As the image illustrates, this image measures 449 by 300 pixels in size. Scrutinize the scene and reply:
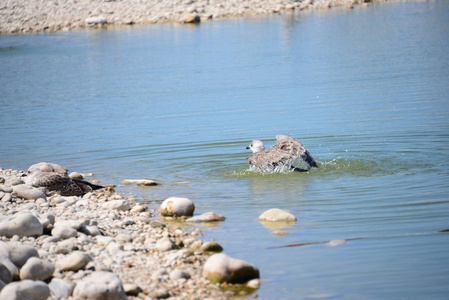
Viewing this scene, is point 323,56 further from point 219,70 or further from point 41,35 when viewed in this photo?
point 41,35

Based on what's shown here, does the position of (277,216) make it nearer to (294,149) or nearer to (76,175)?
(294,149)

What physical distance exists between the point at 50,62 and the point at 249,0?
90.1ft

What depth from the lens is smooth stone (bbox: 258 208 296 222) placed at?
10961 millimetres

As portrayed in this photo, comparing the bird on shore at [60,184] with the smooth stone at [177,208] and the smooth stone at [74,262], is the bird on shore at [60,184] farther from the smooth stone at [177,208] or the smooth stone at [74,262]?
the smooth stone at [74,262]

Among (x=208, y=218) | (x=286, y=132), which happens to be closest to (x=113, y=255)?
(x=208, y=218)

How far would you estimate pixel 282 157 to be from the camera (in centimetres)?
1400

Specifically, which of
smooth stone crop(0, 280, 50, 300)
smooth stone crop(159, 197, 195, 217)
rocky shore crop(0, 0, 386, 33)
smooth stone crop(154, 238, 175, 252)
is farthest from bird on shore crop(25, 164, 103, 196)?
rocky shore crop(0, 0, 386, 33)

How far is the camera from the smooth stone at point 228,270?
8.39 meters

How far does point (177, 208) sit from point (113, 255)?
2553 mm

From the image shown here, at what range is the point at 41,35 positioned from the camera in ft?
203

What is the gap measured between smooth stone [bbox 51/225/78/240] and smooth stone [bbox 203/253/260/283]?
2.36 m

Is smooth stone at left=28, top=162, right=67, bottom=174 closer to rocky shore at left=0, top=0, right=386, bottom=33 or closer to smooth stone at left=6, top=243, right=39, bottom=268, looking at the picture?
smooth stone at left=6, top=243, right=39, bottom=268

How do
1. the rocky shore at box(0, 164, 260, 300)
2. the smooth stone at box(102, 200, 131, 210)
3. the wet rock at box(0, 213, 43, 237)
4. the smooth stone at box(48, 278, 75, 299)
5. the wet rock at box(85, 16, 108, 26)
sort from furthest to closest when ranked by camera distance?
the wet rock at box(85, 16, 108, 26) < the smooth stone at box(102, 200, 131, 210) < the wet rock at box(0, 213, 43, 237) < the rocky shore at box(0, 164, 260, 300) < the smooth stone at box(48, 278, 75, 299)

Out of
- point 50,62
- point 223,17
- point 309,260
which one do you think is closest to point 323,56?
point 50,62
